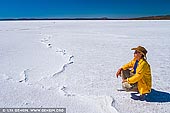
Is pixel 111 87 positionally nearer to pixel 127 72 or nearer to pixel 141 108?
pixel 127 72

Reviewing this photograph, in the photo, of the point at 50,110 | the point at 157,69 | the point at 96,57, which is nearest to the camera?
the point at 50,110

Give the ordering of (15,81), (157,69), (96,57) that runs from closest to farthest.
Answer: (15,81) < (157,69) < (96,57)

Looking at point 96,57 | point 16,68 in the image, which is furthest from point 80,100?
point 96,57

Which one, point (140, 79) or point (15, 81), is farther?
point (15, 81)

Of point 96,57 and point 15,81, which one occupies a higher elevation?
point 96,57

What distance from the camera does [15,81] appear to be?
4059mm

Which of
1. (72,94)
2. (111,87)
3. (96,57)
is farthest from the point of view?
(96,57)

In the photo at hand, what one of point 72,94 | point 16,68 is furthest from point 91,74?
point 16,68

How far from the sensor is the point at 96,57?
20.9 feet

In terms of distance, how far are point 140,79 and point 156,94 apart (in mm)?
584

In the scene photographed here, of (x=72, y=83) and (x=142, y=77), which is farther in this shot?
(x=72, y=83)

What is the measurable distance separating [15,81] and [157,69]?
2.69 m

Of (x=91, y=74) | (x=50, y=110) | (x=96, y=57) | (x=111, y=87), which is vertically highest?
(x=96, y=57)

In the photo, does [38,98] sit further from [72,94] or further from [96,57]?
[96,57]
